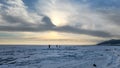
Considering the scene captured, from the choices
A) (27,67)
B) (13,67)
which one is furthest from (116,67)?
(13,67)

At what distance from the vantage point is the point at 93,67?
41812mm

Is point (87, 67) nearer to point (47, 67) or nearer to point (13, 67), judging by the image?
point (47, 67)

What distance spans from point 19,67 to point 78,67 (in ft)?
36.7

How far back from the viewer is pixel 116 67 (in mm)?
41688

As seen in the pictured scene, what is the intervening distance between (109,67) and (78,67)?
→ 5.85 meters

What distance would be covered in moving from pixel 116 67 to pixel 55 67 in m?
11.5

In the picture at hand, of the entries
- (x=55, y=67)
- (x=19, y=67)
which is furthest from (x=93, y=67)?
(x=19, y=67)

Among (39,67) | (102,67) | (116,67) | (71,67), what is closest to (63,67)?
(71,67)

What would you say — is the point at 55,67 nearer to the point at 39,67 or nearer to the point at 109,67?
the point at 39,67

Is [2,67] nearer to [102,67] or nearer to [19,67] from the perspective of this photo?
[19,67]

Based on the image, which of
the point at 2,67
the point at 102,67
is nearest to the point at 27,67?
the point at 2,67

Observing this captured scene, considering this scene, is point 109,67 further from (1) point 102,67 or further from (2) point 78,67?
(2) point 78,67

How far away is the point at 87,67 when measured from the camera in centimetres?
4200

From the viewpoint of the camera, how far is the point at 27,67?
4159 centimetres
